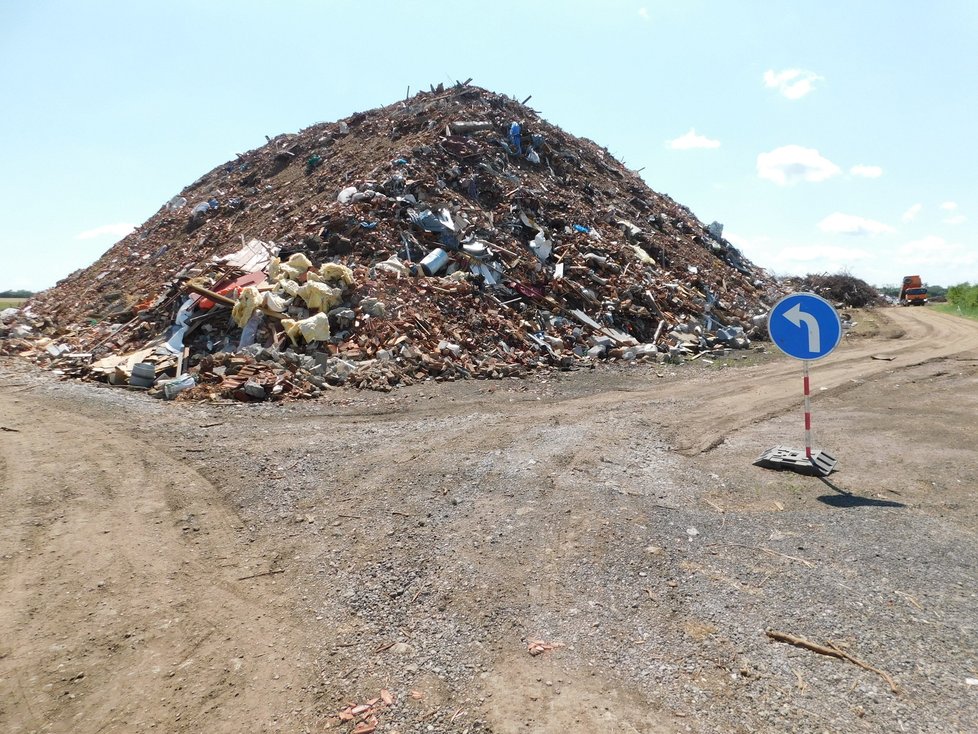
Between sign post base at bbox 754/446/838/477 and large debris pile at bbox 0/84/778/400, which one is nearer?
sign post base at bbox 754/446/838/477

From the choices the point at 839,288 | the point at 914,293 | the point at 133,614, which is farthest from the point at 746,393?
the point at 914,293

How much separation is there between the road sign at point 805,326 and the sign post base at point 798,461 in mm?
957

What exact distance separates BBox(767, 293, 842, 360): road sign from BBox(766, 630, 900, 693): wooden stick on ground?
10.4 ft

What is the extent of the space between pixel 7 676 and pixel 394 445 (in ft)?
13.0

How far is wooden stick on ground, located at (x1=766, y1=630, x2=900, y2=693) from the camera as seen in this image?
8.68 feet

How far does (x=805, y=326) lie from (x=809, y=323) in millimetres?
43

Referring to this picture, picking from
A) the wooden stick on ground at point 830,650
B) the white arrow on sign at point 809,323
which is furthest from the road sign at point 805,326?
the wooden stick on ground at point 830,650

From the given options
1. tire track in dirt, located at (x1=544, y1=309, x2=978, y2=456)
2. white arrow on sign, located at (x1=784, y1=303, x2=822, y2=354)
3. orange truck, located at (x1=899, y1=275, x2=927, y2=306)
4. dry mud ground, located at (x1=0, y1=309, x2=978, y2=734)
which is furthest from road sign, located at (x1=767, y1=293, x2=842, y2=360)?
orange truck, located at (x1=899, y1=275, x2=927, y2=306)

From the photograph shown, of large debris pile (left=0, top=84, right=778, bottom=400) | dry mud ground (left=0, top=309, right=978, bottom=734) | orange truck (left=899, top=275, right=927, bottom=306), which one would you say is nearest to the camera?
dry mud ground (left=0, top=309, right=978, bottom=734)

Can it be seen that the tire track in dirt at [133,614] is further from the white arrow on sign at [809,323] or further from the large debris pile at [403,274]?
the white arrow on sign at [809,323]

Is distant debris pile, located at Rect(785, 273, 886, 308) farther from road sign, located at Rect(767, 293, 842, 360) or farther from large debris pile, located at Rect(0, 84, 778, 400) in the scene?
road sign, located at Rect(767, 293, 842, 360)

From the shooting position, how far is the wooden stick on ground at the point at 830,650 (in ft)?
8.68

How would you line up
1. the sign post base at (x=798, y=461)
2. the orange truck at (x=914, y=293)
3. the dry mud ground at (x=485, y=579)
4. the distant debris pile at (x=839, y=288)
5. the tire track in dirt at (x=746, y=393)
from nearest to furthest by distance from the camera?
the dry mud ground at (x=485, y=579), the sign post base at (x=798, y=461), the tire track in dirt at (x=746, y=393), the distant debris pile at (x=839, y=288), the orange truck at (x=914, y=293)

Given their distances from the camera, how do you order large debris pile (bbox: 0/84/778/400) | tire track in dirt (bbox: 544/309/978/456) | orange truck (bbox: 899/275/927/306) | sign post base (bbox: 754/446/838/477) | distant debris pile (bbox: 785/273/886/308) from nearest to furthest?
sign post base (bbox: 754/446/838/477) < tire track in dirt (bbox: 544/309/978/456) < large debris pile (bbox: 0/84/778/400) < distant debris pile (bbox: 785/273/886/308) < orange truck (bbox: 899/275/927/306)
